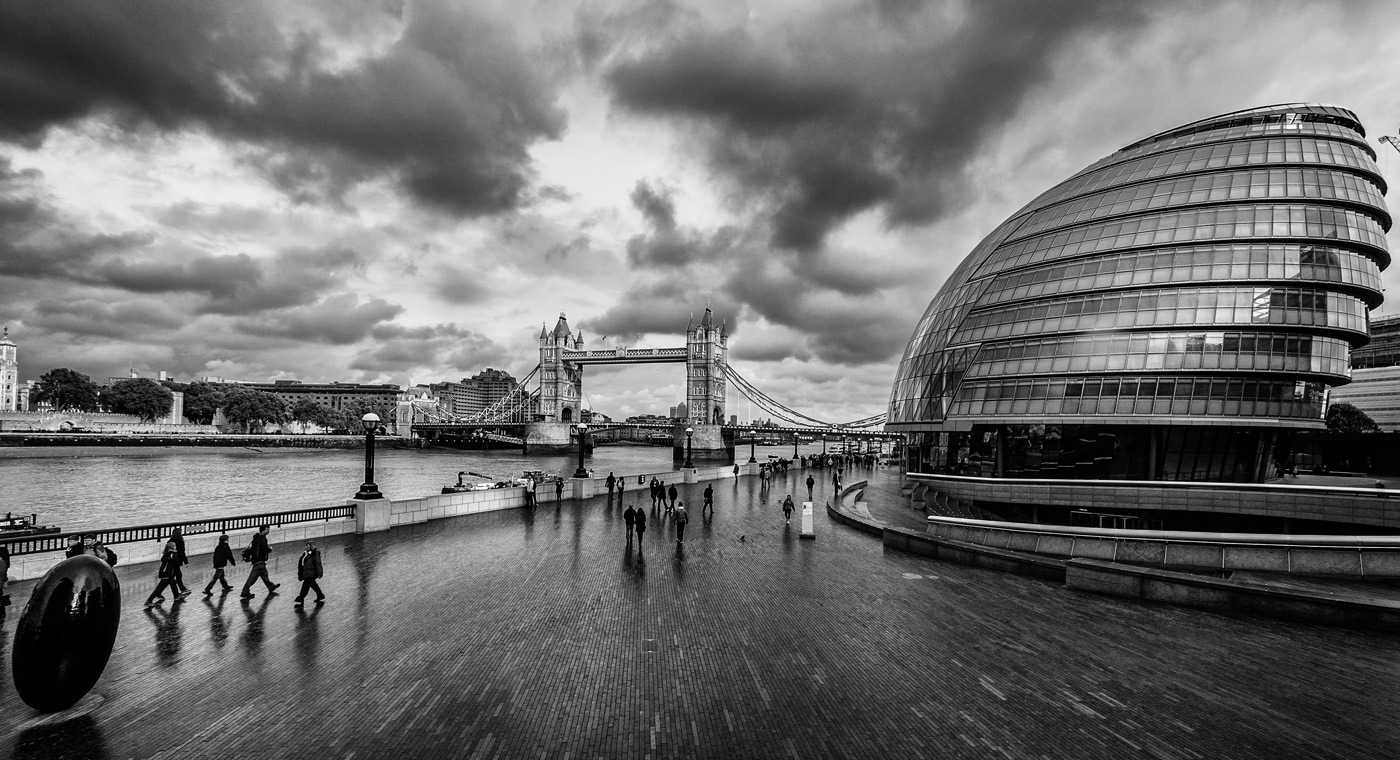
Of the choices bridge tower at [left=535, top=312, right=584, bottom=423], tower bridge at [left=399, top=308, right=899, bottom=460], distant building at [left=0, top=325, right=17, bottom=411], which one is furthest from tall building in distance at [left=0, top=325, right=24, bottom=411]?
bridge tower at [left=535, top=312, right=584, bottom=423]

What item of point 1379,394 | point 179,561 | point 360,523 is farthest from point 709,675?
point 1379,394

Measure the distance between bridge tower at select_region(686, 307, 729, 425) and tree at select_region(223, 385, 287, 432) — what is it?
116055mm

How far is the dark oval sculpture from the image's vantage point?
24.4 ft

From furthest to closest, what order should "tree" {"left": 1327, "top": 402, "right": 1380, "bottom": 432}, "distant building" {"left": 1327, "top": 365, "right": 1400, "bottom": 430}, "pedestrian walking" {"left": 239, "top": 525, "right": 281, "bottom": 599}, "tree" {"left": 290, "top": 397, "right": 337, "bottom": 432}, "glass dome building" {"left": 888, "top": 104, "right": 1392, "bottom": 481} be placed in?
"tree" {"left": 290, "top": 397, "right": 337, "bottom": 432}, "distant building" {"left": 1327, "top": 365, "right": 1400, "bottom": 430}, "tree" {"left": 1327, "top": 402, "right": 1380, "bottom": 432}, "glass dome building" {"left": 888, "top": 104, "right": 1392, "bottom": 481}, "pedestrian walking" {"left": 239, "top": 525, "right": 281, "bottom": 599}

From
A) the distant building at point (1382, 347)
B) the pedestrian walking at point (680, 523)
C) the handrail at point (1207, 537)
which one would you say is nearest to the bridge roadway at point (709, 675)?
the handrail at point (1207, 537)

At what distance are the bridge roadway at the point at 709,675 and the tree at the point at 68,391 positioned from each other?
217m

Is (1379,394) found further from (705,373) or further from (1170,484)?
(705,373)

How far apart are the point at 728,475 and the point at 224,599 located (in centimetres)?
4124

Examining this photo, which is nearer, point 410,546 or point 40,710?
point 40,710

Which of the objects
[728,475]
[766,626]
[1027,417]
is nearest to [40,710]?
[766,626]

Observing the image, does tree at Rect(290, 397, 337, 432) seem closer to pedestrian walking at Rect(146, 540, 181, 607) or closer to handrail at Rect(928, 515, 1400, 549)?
pedestrian walking at Rect(146, 540, 181, 607)

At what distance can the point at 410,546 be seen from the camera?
19.4 meters

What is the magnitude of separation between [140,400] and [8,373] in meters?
70.0

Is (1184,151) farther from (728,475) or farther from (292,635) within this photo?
(292,635)
